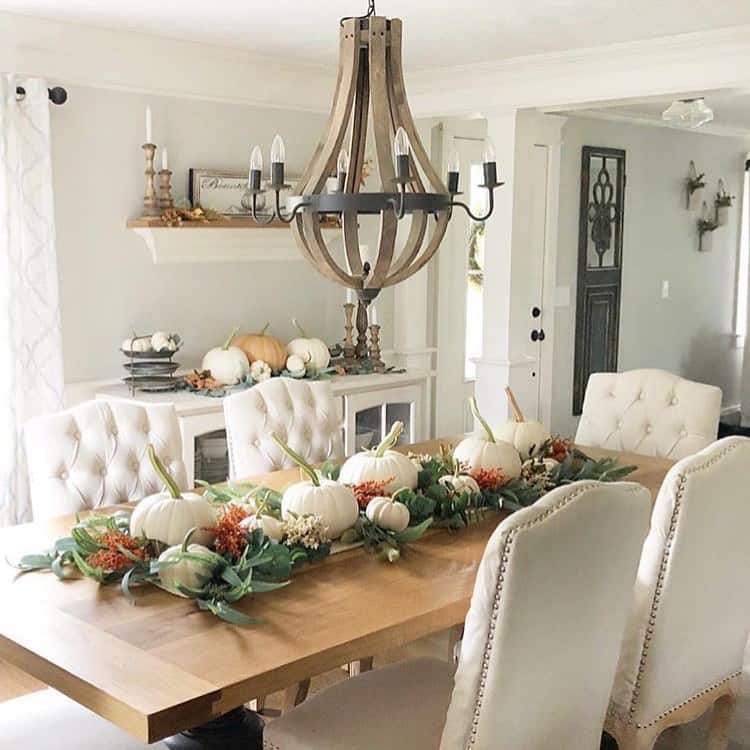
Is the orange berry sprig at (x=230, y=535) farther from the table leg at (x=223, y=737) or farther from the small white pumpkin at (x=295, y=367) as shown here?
the small white pumpkin at (x=295, y=367)

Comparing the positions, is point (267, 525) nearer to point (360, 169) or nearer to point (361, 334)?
point (360, 169)

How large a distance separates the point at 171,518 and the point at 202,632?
1.14ft

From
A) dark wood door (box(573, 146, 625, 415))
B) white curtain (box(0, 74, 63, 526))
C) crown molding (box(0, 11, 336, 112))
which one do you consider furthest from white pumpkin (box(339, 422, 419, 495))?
dark wood door (box(573, 146, 625, 415))

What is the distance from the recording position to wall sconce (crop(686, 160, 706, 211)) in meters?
7.16

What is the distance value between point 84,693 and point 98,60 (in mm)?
3025

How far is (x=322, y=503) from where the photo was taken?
7.71 ft

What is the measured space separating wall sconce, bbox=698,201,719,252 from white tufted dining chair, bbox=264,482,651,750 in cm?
575

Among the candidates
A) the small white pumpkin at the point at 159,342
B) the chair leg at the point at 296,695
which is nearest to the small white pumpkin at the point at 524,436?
the chair leg at the point at 296,695

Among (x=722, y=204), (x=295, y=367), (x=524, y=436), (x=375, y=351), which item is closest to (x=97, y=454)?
(x=524, y=436)

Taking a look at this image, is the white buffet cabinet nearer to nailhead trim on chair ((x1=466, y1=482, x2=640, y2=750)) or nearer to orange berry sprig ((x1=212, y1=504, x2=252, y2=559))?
orange berry sprig ((x1=212, y1=504, x2=252, y2=559))

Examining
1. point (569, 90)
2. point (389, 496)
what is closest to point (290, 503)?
point (389, 496)

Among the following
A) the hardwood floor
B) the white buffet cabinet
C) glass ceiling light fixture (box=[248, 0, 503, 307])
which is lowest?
the hardwood floor

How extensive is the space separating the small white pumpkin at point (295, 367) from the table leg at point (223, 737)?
2.12m

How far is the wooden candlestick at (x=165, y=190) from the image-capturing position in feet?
14.3
